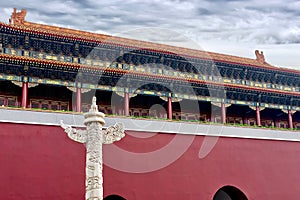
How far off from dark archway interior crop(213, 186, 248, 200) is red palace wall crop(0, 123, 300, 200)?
7.5 inches

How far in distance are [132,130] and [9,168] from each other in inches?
148

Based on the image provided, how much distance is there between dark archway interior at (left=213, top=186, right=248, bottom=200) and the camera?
14.0m

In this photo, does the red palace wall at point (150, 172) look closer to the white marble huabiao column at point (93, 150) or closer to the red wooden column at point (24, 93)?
the red wooden column at point (24, 93)

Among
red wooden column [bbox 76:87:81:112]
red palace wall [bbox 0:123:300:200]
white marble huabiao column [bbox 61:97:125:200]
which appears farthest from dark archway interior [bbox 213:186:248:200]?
white marble huabiao column [bbox 61:97:125:200]

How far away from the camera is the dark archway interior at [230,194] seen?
14016 millimetres

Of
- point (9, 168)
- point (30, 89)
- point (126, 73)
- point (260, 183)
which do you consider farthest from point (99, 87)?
point (260, 183)

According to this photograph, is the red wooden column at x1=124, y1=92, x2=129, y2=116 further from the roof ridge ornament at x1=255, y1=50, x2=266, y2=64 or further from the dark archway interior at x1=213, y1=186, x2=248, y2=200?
the roof ridge ornament at x1=255, y1=50, x2=266, y2=64

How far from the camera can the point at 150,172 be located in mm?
12719

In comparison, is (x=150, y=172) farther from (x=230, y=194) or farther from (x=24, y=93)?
(x=24, y=93)

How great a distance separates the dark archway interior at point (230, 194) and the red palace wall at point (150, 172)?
190 millimetres

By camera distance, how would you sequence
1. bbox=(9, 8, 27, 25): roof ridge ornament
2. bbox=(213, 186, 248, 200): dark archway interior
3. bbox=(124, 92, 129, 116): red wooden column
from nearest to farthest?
1. bbox=(213, 186, 248, 200): dark archway interior
2. bbox=(124, 92, 129, 116): red wooden column
3. bbox=(9, 8, 27, 25): roof ridge ornament

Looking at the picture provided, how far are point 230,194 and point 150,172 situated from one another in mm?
3489

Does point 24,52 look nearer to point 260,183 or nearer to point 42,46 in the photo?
point 42,46

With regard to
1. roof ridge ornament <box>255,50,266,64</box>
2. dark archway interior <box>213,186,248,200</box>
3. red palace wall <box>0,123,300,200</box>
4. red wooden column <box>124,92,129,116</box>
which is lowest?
dark archway interior <box>213,186,248,200</box>
